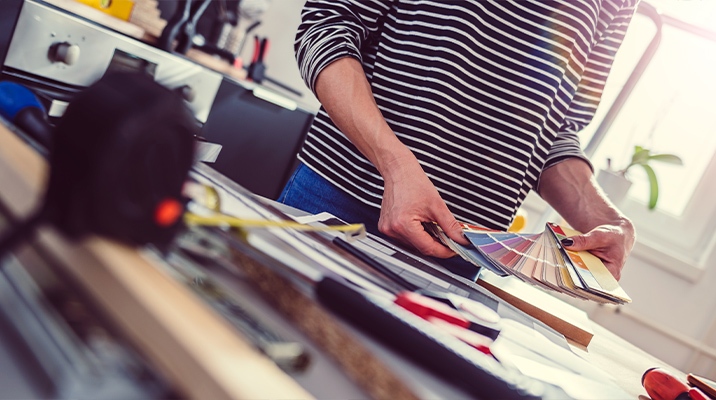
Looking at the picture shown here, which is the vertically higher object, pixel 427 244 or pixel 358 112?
pixel 358 112

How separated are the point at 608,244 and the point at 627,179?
1.32 m

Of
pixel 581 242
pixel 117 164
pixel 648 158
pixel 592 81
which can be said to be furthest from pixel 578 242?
pixel 648 158

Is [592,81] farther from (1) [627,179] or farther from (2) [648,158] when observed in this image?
(2) [648,158]

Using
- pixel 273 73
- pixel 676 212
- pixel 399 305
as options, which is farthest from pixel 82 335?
pixel 676 212

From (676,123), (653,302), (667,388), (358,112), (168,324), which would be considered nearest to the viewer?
(168,324)

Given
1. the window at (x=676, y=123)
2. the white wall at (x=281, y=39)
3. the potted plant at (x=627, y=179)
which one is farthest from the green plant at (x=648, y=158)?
the white wall at (x=281, y=39)

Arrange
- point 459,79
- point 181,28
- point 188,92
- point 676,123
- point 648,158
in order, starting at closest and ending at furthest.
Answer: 1. point 459,79
2. point 188,92
3. point 181,28
4. point 648,158
5. point 676,123

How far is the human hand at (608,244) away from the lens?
33.2 inches

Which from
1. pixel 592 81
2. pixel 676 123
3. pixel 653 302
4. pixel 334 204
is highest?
pixel 676 123

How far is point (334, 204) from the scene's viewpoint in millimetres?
975

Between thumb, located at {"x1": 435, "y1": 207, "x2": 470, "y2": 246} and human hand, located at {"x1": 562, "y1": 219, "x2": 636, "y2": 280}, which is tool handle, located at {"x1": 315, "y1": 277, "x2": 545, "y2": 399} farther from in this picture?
human hand, located at {"x1": 562, "y1": 219, "x2": 636, "y2": 280}

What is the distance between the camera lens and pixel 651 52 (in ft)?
4.49

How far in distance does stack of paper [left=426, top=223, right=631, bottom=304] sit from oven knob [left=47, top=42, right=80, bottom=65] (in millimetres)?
883

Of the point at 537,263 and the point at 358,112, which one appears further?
the point at 358,112
